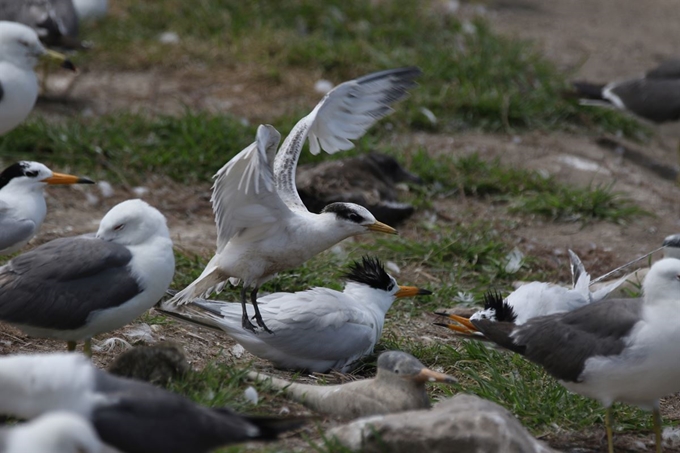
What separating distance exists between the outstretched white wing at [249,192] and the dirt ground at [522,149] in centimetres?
68

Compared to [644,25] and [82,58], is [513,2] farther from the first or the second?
[82,58]

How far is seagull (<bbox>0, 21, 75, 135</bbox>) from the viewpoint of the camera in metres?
6.79

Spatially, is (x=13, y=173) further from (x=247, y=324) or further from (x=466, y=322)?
(x=466, y=322)

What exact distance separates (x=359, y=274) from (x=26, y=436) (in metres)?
3.03

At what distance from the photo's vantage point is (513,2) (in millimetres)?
12758

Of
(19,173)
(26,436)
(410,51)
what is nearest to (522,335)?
(26,436)

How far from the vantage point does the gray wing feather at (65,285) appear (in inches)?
179

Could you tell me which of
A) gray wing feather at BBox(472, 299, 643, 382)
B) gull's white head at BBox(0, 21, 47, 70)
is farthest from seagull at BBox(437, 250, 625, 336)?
gull's white head at BBox(0, 21, 47, 70)

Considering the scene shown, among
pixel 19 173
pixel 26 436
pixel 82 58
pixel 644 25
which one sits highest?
pixel 26 436

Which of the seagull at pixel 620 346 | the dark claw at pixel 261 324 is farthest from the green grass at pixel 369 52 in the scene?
the seagull at pixel 620 346

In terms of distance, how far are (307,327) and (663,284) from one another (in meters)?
1.79

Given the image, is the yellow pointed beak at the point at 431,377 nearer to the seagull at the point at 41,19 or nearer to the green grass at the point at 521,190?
the green grass at the point at 521,190

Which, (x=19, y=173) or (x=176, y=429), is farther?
(x=19, y=173)

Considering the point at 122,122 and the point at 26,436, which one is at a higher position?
the point at 26,436
